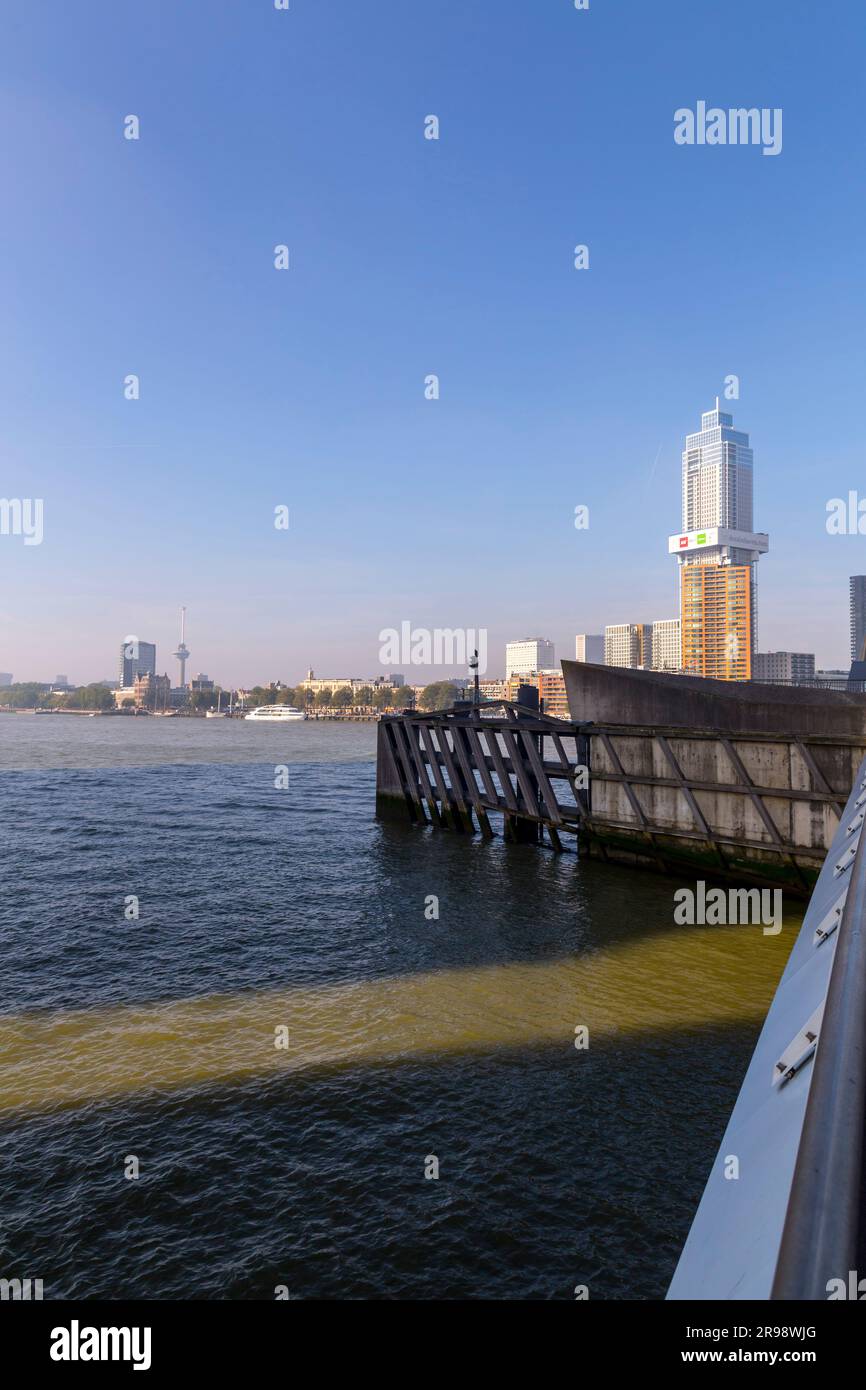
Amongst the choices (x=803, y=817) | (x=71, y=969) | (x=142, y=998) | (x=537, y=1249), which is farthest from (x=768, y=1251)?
(x=803, y=817)

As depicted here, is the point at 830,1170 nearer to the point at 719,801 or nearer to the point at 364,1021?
the point at 364,1021

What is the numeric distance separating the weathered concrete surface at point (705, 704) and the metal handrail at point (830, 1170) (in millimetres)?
20035

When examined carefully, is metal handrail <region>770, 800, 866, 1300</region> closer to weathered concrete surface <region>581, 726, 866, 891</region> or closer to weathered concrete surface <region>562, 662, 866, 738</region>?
weathered concrete surface <region>581, 726, 866, 891</region>

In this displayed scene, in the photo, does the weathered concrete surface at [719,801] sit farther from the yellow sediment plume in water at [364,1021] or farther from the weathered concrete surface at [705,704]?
the yellow sediment plume in water at [364,1021]

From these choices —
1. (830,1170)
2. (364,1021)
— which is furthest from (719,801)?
(830,1170)

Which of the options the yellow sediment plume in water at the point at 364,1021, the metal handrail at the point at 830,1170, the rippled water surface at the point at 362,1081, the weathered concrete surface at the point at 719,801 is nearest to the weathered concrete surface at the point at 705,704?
the weathered concrete surface at the point at 719,801

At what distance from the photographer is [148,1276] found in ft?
24.1

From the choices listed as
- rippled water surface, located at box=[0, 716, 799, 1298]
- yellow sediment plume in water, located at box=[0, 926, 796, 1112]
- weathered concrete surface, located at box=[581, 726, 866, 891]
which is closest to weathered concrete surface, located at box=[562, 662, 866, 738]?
weathered concrete surface, located at box=[581, 726, 866, 891]

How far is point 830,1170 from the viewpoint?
2.01 m

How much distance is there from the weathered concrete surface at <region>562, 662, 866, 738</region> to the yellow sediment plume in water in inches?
310

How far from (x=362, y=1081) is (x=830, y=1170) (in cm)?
1037

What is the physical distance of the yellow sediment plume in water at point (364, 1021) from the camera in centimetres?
1153
